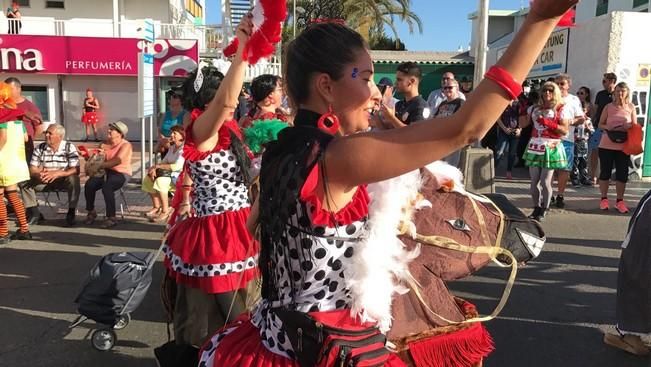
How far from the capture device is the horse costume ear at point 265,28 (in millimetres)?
1864

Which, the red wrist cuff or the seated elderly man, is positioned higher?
the red wrist cuff

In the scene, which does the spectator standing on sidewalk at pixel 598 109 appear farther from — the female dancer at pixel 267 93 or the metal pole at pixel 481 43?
the female dancer at pixel 267 93

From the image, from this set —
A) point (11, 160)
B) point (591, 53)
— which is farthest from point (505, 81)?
point (591, 53)

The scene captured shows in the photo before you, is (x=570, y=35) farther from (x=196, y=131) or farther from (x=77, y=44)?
(x=77, y=44)

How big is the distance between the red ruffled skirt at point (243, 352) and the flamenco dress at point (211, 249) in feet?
3.96

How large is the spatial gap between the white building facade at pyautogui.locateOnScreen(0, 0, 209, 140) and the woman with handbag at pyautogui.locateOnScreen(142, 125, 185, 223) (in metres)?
10.3

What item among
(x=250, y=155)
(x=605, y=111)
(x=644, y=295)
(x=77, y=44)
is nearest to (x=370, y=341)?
(x=250, y=155)

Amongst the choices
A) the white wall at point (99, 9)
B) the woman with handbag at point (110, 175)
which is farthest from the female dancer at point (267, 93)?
the white wall at point (99, 9)

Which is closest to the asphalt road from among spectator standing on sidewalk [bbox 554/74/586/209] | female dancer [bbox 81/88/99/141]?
spectator standing on sidewalk [bbox 554/74/586/209]

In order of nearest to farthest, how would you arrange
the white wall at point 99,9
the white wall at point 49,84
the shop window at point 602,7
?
1. the white wall at point 49,84
2. the white wall at point 99,9
3. the shop window at point 602,7

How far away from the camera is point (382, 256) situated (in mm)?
1553

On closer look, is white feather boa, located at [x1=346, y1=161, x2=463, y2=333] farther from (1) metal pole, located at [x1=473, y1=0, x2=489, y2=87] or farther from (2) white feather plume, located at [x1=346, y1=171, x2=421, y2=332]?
(1) metal pole, located at [x1=473, y1=0, x2=489, y2=87]

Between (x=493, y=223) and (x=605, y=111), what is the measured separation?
22.9 ft

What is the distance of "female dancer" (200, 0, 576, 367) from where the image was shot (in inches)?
50.6
